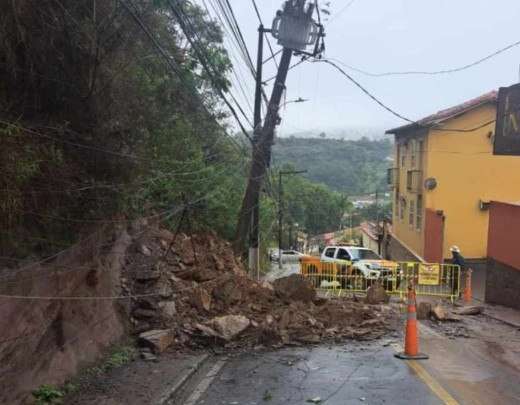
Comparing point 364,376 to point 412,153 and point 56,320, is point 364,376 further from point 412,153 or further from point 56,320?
point 412,153

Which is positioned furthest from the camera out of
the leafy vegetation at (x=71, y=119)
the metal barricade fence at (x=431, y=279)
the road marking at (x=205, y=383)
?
the metal barricade fence at (x=431, y=279)

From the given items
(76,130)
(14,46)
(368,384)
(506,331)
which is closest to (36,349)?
(76,130)

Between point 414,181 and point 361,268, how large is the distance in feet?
40.5

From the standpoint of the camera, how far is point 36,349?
6.45m

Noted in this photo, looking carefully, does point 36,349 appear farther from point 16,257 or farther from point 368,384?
point 368,384

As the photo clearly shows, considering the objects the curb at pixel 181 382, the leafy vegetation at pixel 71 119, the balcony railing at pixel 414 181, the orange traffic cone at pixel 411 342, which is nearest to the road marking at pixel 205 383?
the curb at pixel 181 382

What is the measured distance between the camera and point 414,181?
3369 centimetres

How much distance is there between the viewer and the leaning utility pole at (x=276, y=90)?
711 inches

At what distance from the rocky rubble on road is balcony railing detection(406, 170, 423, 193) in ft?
65.9

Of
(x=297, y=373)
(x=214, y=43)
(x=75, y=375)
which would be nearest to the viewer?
(x=75, y=375)

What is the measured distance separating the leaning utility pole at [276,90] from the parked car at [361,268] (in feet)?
15.9

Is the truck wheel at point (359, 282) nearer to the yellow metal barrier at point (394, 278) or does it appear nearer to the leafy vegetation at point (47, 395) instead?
Answer: the yellow metal barrier at point (394, 278)

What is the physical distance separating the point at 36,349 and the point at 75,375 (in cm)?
90

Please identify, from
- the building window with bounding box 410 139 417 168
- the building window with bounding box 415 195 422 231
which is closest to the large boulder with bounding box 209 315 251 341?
the building window with bounding box 415 195 422 231
